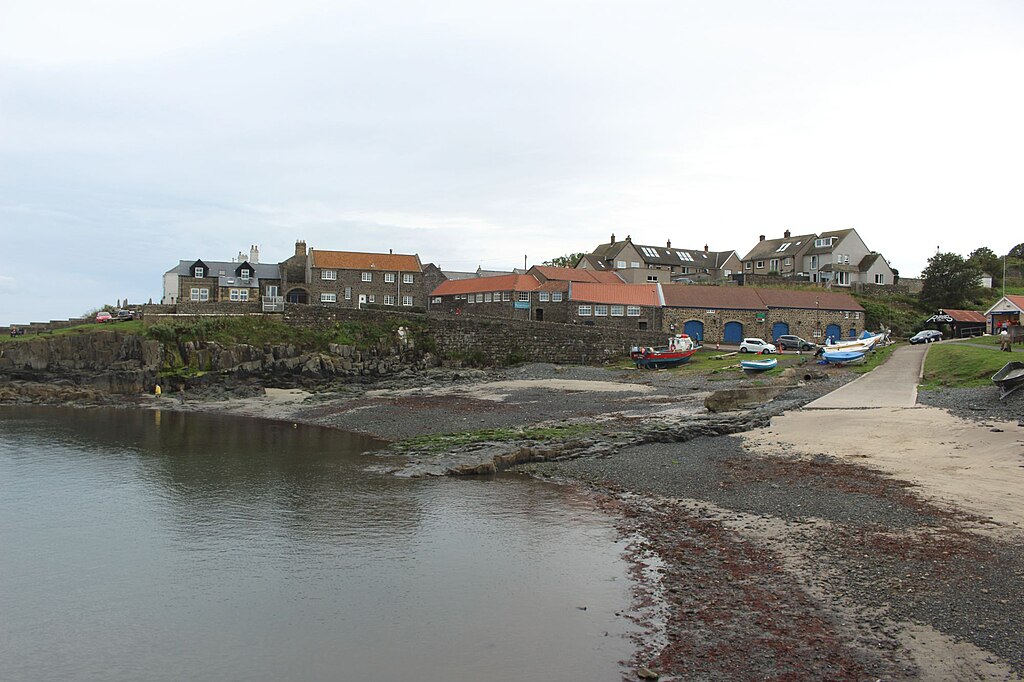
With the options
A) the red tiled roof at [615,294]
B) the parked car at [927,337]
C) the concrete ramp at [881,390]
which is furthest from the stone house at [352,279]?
the concrete ramp at [881,390]

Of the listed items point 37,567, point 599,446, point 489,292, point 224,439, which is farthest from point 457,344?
point 37,567

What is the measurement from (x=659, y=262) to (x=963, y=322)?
1354 inches

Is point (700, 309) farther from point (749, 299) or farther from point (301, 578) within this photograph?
point (301, 578)

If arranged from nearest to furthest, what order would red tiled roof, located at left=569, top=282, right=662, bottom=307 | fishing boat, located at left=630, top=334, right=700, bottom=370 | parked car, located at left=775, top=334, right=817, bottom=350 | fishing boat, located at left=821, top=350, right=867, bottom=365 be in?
fishing boat, located at left=821, top=350, right=867, bottom=365, fishing boat, located at left=630, top=334, right=700, bottom=370, parked car, located at left=775, top=334, right=817, bottom=350, red tiled roof, located at left=569, top=282, right=662, bottom=307

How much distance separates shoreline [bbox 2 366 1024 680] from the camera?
9930mm

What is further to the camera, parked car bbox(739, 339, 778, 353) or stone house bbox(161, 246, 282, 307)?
stone house bbox(161, 246, 282, 307)

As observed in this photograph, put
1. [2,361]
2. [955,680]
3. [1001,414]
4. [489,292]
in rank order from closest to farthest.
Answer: [955,680], [1001,414], [2,361], [489,292]

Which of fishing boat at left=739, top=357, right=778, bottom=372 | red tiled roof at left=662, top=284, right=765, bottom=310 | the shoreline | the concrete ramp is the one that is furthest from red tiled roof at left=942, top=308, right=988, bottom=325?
the shoreline

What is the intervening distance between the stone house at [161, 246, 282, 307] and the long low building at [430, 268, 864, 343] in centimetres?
2609

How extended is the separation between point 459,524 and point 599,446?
8842 millimetres

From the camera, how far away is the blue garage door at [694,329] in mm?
58944

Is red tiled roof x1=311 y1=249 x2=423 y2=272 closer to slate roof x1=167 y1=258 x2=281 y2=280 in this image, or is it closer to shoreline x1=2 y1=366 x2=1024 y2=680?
slate roof x1=167 y1=258 x2=281 y2=280

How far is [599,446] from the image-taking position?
25.1 metres

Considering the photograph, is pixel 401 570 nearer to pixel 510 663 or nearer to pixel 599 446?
pixel 510 663
